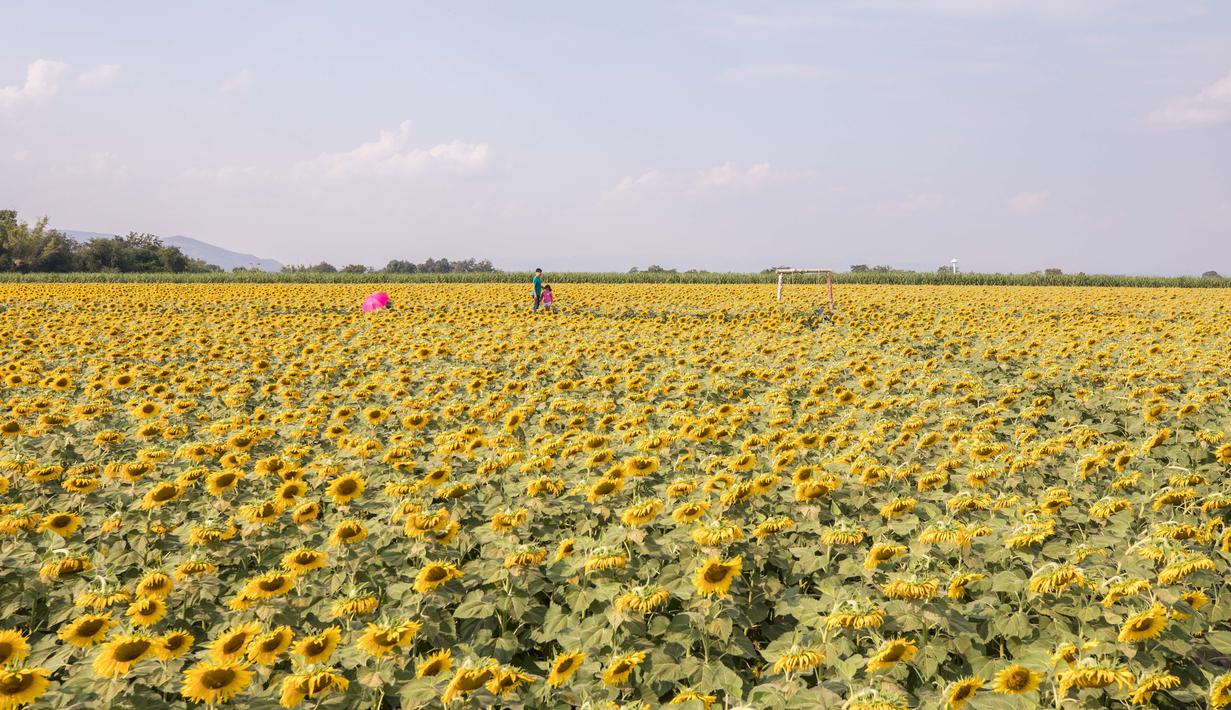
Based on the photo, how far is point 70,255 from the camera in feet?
253

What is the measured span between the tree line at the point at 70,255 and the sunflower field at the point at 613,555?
81258 mm

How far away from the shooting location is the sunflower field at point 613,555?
10.0 ft

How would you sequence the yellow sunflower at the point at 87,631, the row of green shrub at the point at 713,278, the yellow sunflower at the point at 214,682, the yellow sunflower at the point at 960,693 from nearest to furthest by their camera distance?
1. the yellow sunflower at the point at 960,693
2. the yellow sunflower at the point at 214,682
3. the yellow sunflower at the point at 87,631
4. the row of green shrub at the point at 713,278

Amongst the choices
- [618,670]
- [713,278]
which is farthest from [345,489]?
[713,278]

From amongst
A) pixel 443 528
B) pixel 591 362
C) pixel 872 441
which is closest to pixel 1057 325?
pixel 591 362

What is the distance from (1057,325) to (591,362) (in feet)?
47.3

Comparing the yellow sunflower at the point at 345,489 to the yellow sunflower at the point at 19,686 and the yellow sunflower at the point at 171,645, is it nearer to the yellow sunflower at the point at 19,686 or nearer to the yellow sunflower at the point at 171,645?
the yellow sunflower at the point at 171,645

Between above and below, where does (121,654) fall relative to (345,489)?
below

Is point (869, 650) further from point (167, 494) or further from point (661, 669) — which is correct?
point (167, 494)

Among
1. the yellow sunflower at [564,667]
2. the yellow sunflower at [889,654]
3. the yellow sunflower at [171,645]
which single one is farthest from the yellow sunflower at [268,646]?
the yellow sunflower at [889,654]

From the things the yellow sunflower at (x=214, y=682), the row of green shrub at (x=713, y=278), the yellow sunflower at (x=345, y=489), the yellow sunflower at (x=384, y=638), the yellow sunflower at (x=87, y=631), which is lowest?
the yellow sunflower at (x=214, y=682)

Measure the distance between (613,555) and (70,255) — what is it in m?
98.4

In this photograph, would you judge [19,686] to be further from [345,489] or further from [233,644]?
[345,489]

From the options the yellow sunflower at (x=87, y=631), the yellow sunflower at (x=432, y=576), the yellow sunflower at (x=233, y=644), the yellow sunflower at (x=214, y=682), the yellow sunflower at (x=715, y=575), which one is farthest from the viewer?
the yellow sunflower at (x=432, y=576)
